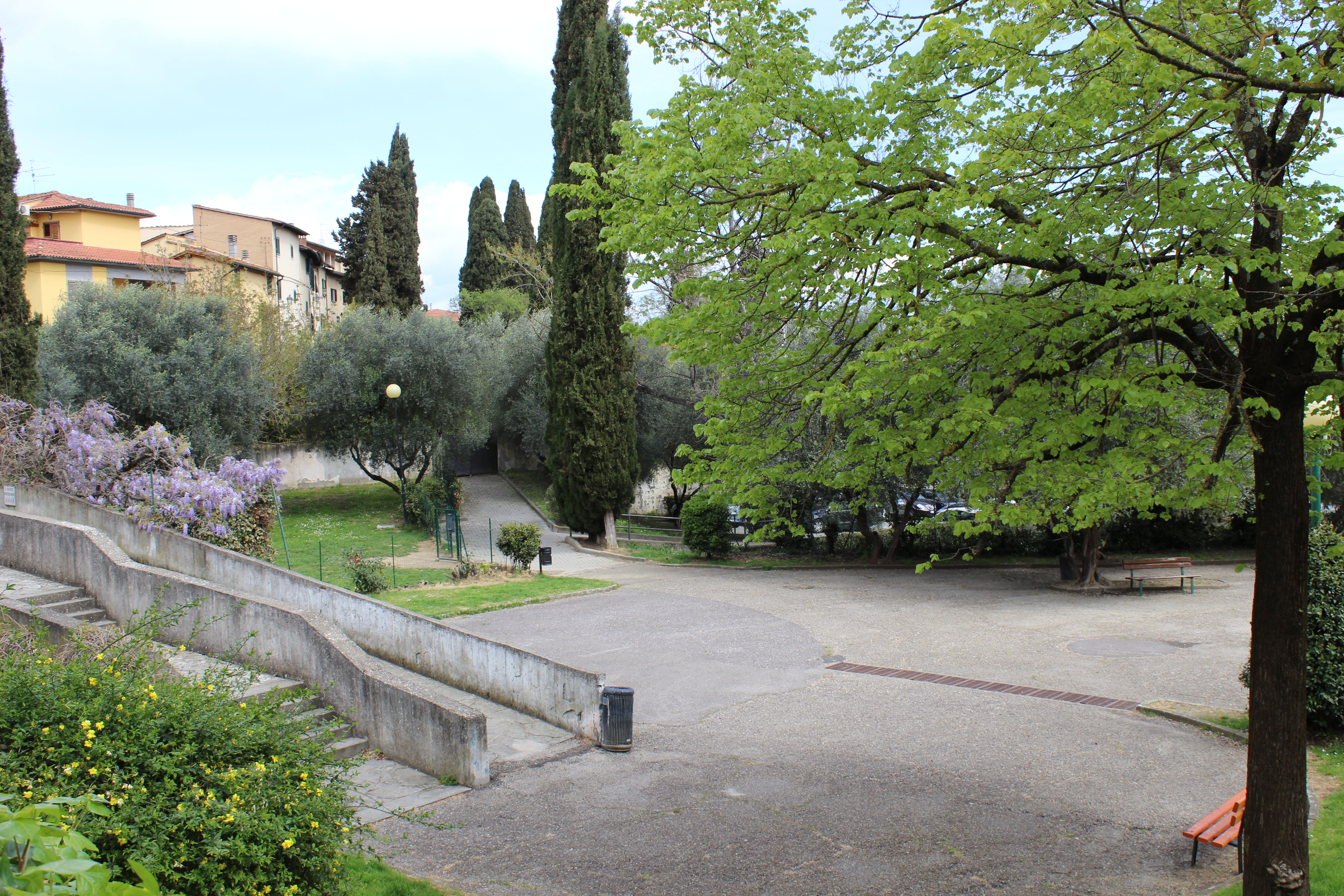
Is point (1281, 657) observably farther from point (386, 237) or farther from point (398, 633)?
point (386, 237)

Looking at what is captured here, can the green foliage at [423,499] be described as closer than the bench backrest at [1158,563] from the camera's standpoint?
No

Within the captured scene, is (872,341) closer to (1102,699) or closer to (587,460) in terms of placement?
(1102,699)

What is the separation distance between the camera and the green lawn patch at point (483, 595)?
51.3 feet

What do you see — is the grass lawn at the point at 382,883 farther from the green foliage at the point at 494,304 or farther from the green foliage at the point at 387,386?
the green foliage at the point at 494,304

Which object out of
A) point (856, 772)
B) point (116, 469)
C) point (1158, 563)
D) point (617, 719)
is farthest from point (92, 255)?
point (1158, 563)

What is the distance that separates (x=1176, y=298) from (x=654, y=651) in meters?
9.85

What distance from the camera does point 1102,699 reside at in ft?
36.5

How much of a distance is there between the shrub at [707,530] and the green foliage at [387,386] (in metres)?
10.0

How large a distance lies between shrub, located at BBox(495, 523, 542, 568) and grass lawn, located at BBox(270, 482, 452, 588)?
149 cm

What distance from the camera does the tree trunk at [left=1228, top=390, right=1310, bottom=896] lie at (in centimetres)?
550

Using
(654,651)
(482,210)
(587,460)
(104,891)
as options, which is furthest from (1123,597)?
(482,210)

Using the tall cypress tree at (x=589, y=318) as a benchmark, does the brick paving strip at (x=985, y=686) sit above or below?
below

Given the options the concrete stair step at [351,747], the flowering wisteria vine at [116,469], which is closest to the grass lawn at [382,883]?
the concrete stair step at [351,747]

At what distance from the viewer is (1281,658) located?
18.3 ft
